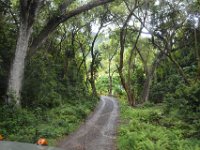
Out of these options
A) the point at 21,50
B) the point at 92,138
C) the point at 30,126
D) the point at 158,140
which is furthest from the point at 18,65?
the point at 158,140

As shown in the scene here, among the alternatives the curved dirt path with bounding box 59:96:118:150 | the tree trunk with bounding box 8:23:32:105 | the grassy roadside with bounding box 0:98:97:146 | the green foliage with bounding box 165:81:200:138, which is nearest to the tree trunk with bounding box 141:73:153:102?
the curved dirt path with bounding box 59:96:118:150

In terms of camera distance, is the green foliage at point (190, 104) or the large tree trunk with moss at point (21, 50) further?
the green foliage at point (190, 104)

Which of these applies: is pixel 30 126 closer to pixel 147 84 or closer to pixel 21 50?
pixel 21 50

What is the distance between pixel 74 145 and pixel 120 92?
50238 millimetres

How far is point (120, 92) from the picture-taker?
62.8 meters

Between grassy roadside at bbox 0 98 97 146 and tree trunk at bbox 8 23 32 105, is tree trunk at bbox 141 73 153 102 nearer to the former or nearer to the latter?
grassy roadside at bbox 0 98 97 146

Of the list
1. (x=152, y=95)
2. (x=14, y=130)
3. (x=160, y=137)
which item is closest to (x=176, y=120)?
(x=160, y=137)

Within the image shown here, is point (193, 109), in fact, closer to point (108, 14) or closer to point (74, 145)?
point (74, 145)

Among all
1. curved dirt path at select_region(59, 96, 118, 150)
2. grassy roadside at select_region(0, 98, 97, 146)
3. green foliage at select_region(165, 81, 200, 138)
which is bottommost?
curved dirt path at select_region(59, 96, 118, 150)

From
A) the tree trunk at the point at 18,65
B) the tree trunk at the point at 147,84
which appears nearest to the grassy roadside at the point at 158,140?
the tree trunk at the point at 18,65

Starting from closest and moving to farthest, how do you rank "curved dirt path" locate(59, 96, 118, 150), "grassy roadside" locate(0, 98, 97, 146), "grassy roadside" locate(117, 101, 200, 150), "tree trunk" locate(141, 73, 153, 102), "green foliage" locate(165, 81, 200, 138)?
"grassy roadside" locate(117, 101, 200, 150) → "grassy roadside" locate(0, 98, 97, 146) → "curved dirt path" locate(59, 96, 118, 150) → "green foliage" locate(165, 81, 200, 138) → "tree trunk" locate(141, 73, 153, 102)

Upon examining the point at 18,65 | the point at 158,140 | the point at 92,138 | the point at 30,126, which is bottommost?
the point at 92,138

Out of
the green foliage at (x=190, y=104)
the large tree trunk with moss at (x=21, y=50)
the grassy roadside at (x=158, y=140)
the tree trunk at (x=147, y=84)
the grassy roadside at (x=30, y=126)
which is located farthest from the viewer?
the tree trunk at (x=147, y=84)

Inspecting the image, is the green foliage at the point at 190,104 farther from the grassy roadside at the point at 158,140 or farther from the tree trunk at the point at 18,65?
the tree trunk at the point at 18,65
